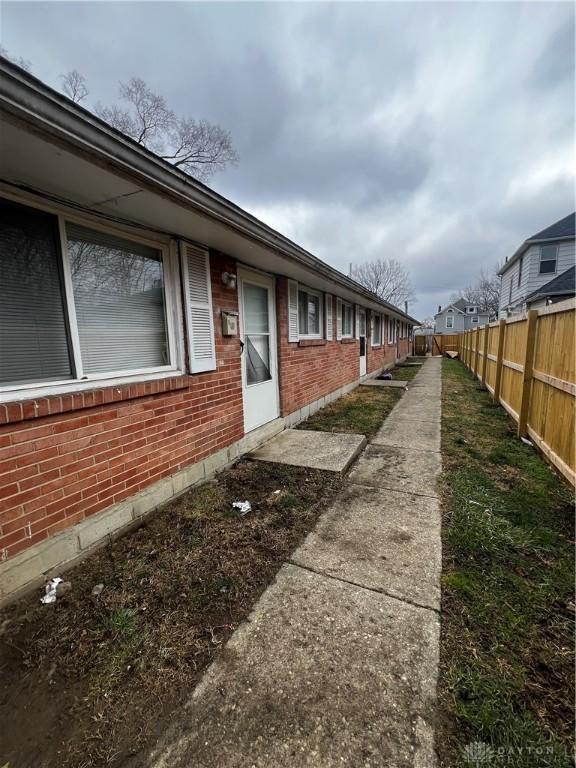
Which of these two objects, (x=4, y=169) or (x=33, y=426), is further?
(x=33, y=426)

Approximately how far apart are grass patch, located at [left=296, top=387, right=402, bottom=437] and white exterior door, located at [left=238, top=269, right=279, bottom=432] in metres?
1.03

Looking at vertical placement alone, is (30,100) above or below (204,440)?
above

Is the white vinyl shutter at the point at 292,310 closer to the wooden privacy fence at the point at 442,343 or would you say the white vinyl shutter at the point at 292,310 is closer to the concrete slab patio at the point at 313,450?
the concrete slab patio at the point at 313,450

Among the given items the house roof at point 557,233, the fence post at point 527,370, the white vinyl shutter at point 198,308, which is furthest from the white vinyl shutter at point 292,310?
the house roof at point 557,233

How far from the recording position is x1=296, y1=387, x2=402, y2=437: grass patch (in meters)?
5.42

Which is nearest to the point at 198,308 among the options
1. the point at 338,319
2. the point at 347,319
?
the point at 338,319

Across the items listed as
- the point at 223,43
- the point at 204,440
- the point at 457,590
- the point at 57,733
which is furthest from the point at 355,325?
the point at 57,733

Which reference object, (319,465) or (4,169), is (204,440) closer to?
(319,465)

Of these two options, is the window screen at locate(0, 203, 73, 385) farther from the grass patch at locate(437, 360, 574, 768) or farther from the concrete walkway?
the grass patch at locate(437, 360, 574, 768)

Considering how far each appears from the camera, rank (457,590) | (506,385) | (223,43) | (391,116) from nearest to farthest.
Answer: (457,590)
(223,43)
(506,385)
(391,116)

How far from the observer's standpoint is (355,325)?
955 cm

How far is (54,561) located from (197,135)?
15.3 metres

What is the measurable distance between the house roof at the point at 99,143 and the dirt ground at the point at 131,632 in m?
2.49

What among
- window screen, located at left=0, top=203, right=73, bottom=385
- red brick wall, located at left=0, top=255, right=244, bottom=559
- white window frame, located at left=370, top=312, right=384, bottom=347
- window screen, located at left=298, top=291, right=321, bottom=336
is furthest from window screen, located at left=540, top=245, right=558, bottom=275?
window screen, located at left=0, top=203, right=73, bottom=385
